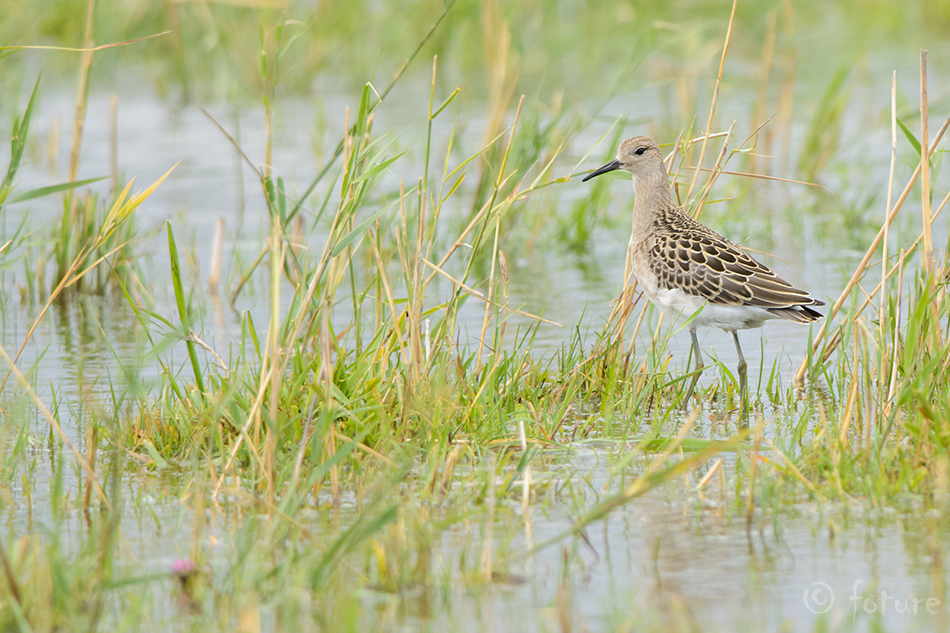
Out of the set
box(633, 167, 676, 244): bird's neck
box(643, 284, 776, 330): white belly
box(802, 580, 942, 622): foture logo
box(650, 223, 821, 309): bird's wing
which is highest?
box(633, 167, 676, 244): bird's neck

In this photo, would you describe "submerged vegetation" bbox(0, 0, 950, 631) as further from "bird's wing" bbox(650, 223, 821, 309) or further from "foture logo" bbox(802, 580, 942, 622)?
"bird's wing" bbox(650, 223, 821, 309)

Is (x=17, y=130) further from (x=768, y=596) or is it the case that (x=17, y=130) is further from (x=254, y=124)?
(x=254, y=124)

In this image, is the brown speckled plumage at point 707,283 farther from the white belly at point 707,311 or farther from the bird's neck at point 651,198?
the bird's neck at point 651,198

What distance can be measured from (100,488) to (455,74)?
1248 centimetres

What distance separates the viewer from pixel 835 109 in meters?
10.1

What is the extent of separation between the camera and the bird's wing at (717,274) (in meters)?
5.62

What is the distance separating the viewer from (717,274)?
5754mm

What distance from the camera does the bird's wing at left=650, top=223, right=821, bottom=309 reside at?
18.5 ft

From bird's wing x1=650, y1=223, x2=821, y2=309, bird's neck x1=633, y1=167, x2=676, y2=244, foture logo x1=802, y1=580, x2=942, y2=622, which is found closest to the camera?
foture logo x1=802, y1=580, x2=942, y2=622

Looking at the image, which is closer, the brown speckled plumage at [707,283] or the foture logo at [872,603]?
the foture logo at [872,603]


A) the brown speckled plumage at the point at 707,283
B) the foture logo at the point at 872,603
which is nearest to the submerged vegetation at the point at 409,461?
the foture logo at the point at 872,603

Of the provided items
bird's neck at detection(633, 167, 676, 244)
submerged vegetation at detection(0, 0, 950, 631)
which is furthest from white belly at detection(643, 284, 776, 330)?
bird's neck at detection(633, 167, 676, 244)

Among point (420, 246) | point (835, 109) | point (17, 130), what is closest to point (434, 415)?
point (420, 246)

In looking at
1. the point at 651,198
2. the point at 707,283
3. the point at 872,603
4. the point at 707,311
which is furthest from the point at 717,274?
the point at 872,603
